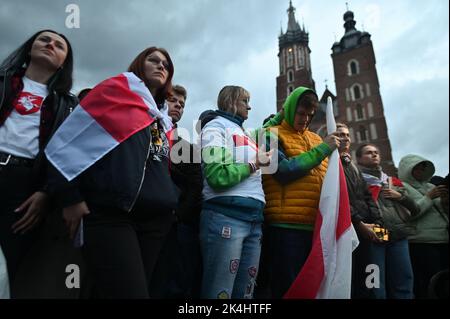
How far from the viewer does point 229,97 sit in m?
2.62

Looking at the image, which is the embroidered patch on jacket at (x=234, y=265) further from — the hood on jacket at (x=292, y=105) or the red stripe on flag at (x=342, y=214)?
the hood on jacket at (x=292, y=105)

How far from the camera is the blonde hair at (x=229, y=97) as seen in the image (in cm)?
258

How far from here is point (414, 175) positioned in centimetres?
401

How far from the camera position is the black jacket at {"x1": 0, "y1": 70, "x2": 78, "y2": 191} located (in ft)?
4.98

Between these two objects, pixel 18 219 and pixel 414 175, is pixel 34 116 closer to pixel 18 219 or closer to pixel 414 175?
pixel 18 219

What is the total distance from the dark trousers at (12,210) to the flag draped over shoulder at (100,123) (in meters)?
0.25

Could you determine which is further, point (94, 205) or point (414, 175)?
point (414, 175)

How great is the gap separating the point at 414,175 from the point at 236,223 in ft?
10.4

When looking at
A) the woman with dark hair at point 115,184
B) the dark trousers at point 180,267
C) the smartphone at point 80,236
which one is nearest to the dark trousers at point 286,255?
the dark trousers at point 180,267

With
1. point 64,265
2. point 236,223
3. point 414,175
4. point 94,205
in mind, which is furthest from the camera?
point 414,175

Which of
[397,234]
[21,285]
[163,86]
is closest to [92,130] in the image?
[163,86]

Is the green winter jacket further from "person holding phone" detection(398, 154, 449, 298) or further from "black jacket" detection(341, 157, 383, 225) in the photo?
"black jacket" detection(341, 157, 383, 225)

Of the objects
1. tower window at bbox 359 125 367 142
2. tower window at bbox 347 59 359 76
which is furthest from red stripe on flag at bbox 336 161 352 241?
tower window at bbox 347 59 359 76

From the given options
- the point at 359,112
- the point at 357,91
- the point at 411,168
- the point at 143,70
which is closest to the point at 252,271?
the point at 143,70
